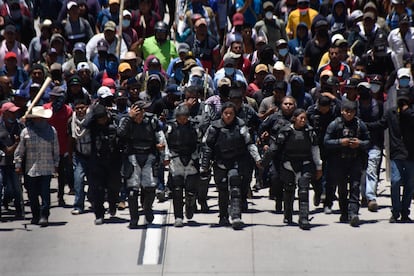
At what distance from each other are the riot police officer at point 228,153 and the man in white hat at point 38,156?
7.75 ft

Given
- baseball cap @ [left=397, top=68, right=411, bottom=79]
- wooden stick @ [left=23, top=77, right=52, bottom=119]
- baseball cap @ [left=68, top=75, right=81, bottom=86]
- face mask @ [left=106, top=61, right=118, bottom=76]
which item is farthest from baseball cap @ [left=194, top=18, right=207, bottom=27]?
baseball cap @ [left=397, top=68, right=411, bottom=79]

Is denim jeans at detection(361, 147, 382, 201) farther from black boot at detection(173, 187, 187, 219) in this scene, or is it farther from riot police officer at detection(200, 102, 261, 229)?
black boot at detection(173, 187, 187, 219)

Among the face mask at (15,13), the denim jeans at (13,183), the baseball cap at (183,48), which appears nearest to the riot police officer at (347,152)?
the baseball cap at (183,48)

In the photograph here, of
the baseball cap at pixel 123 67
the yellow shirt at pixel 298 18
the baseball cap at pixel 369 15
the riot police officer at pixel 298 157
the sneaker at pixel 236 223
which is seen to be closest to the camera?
the sneaker at pixel 236 223

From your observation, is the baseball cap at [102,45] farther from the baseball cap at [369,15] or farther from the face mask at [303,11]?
the baseball cap at [369,15]

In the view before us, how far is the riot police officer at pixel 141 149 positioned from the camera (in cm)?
2023

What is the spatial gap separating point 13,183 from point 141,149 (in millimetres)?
2322

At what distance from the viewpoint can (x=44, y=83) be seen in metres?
22.4

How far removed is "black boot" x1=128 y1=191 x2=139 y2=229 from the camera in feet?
66.3

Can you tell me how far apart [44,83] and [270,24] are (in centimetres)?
613

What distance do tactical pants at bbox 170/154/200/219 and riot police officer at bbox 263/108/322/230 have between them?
1141 mm

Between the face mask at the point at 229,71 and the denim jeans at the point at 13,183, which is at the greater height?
the face mask at the point at 229,71

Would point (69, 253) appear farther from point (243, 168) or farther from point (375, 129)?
point (375, 129)

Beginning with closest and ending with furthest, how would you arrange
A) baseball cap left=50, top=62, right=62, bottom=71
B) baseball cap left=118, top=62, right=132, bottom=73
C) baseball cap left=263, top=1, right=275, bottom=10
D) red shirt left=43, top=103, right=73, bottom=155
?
red shirt left=43, top=103, right=73, bottom=155 → baseball cap left=118, top=62, right=132, bottom=73 → baseball cap left=50, top=62, right=62, bottom=71 → baseball cap left=263, top=1, right=275, bottom=10
